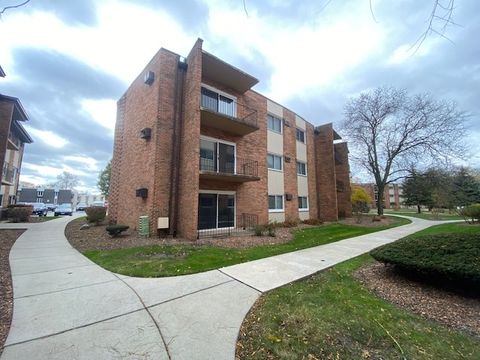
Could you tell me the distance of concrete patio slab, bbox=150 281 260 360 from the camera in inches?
93.5

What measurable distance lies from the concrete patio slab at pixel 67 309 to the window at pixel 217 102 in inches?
383

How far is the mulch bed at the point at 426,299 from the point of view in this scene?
3.25 m

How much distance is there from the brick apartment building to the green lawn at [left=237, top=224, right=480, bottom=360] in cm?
658

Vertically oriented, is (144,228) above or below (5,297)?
above

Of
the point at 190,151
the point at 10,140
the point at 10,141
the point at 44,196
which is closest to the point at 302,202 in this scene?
the point at 190,151

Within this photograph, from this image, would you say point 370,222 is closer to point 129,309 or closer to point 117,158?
point 129,309

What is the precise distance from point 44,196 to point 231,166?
6168 cm

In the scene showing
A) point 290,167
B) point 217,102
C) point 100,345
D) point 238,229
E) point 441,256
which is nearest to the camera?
point 100,345

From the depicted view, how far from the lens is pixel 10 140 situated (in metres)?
20.1

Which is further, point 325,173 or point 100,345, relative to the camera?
point 325,173

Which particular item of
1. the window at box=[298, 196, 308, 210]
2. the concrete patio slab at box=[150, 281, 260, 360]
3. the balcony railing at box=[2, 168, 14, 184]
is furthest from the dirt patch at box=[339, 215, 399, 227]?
the balcony railing at box=[2, 168, 14, 184]

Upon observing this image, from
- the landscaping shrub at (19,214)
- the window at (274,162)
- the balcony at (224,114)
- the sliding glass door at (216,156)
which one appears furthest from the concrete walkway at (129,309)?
the landscaping shrub at (19,214)

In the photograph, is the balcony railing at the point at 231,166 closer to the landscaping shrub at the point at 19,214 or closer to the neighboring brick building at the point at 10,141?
the landscaping shrub at the point at 19,214

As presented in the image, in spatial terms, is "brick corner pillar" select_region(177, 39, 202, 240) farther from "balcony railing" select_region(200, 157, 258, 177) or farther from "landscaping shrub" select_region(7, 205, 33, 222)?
"landscaping shrub" select_region(7, 205, 33, 222)
